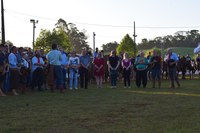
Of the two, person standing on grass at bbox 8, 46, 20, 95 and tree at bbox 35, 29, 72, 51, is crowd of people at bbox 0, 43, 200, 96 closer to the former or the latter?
person standing on grass at bbox 8, 46, 20, 95

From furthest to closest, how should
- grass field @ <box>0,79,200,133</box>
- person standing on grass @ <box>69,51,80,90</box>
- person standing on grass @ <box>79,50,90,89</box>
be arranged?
1. person standing on grass @ <box>79,50,90,89</box>
2. person standing on grass @ <box>69,51,80,90</box>
3. grass field @ <box>0,79,200,133</box>

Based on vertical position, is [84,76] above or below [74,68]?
below

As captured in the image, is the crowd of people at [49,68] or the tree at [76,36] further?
the tree at [76,36]

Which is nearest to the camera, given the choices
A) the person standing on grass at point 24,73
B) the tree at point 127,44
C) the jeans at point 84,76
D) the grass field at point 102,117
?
the grass field at point 102,117

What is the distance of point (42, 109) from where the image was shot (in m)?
10.8

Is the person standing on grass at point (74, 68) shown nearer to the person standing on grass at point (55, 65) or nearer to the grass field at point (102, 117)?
the person standing on grass at point (55, 65)

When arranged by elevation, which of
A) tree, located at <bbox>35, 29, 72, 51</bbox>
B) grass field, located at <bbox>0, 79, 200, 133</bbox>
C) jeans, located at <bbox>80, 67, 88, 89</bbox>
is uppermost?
tree, located at <bbox>35, 29, 72, 51</bbox>

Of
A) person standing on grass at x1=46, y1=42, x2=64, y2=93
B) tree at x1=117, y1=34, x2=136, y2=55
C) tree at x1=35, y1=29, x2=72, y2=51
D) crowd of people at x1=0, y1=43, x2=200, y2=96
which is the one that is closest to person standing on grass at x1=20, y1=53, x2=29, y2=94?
crowd of people at x1=0, y1=43, x2=200, y2=96

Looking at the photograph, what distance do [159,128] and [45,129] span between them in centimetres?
207

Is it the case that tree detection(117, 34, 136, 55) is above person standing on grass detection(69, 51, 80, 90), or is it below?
above

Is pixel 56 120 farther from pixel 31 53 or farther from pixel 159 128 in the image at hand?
pixel 31 53

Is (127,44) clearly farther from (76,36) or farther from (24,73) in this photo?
(24,73)

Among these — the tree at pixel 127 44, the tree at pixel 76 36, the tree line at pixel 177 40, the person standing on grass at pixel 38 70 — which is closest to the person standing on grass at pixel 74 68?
the person standing on grass at pixel 38 70

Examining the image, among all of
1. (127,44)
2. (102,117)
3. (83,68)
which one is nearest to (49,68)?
(83,68)
